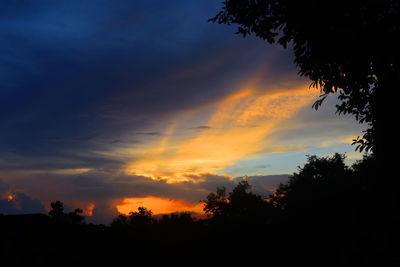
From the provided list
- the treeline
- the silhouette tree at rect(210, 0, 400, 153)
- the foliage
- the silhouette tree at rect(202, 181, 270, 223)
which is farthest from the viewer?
the silhouette tree at rect(202, 181, 270, 223)

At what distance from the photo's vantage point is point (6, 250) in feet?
35.4

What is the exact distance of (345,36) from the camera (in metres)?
14.2

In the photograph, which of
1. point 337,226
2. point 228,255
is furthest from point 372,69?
point 228,255

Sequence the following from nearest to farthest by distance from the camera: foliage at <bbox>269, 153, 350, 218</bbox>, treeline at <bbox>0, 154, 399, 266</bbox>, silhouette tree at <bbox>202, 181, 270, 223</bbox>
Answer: treeline at <bbox>0, 154, 399, 266</bbox> < foliage at <bbox>269, 153, 350, 218</bbox> < silhouette tree at <bbox>202, 181, 270, 223</bbox>

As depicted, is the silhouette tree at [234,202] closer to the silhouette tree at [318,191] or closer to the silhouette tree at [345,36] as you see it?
the silhouette tree at [318,191]

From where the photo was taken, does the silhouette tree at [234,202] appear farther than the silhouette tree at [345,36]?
Yes

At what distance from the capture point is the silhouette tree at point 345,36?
13945 mm

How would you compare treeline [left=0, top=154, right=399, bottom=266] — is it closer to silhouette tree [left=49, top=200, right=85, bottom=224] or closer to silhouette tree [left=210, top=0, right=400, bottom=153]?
silhouette tree [left=210, top=0, right=400, bottom=153]

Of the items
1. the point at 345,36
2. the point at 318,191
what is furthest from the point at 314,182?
the point at 345,36

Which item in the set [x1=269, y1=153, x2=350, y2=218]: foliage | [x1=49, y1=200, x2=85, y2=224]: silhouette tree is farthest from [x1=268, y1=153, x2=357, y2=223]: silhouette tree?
[x1=49, y1=200, x2=85, y2=224]: silhouette tree

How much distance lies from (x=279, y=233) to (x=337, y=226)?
7.43 feet

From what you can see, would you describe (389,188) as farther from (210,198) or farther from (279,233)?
(210,198)

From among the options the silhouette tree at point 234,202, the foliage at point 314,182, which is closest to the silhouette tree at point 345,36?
the foliage at point 314,182

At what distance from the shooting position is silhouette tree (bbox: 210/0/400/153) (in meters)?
13.9
